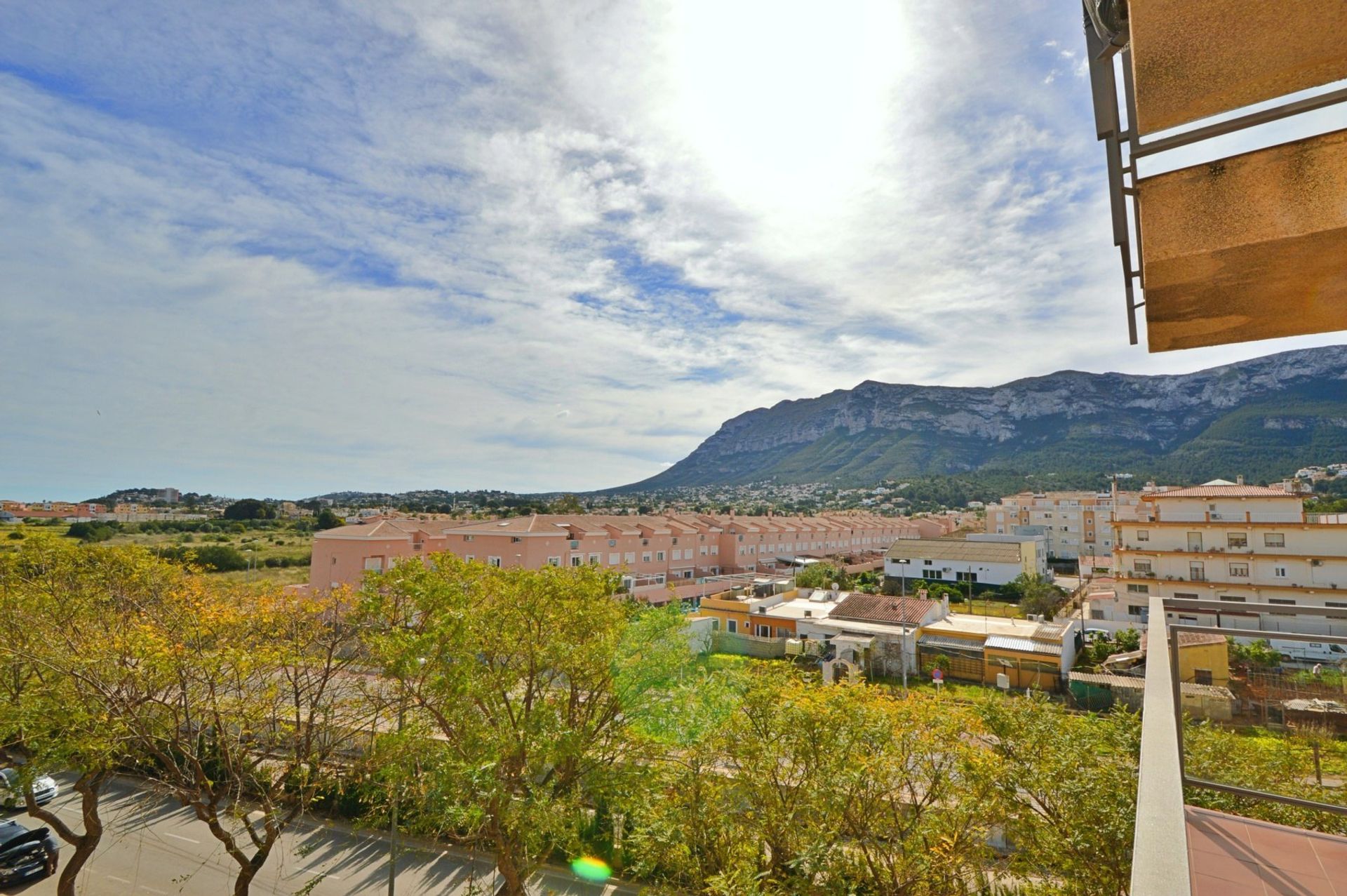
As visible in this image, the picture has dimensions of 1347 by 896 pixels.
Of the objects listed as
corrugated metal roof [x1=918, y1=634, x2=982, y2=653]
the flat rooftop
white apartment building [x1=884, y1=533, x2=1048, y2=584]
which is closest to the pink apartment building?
white apartment building [x1=884, y1=533, x2=1048, y2=584]

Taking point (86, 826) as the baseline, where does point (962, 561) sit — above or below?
above

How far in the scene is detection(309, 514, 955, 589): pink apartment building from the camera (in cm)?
3244

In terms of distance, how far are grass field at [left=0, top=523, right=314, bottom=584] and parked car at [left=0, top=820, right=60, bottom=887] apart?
1022 inches

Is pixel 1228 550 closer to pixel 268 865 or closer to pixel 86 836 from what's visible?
pixel 268 865

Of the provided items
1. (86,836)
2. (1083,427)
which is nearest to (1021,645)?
(86,836)

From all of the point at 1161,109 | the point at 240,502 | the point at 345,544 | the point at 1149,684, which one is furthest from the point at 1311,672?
the point at 240,502

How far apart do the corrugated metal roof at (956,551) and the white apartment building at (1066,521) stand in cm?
1734

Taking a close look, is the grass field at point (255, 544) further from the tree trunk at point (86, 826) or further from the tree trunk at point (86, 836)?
the tree trunk at point (86, 836)

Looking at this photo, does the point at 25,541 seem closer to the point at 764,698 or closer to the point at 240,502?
the point at 764,698

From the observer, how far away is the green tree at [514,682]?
343 inches

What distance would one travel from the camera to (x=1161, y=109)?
2.07 m

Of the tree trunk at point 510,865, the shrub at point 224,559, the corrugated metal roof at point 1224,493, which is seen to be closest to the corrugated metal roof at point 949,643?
the corrugated metal roof at point 1224,493

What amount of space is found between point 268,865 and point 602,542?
1044 inches

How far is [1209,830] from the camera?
10.4ft
